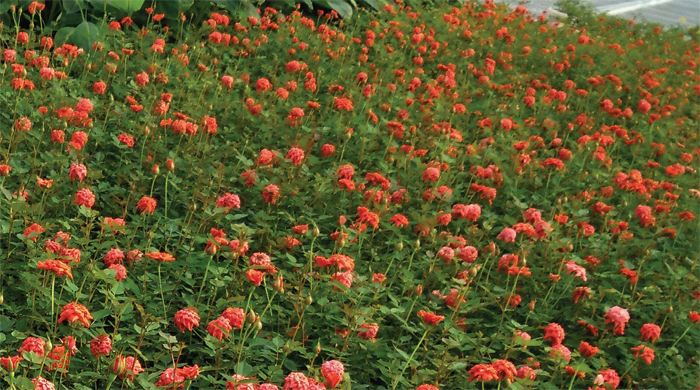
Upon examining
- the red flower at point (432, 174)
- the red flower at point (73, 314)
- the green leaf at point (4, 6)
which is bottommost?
the green leaf at point (4, 6)

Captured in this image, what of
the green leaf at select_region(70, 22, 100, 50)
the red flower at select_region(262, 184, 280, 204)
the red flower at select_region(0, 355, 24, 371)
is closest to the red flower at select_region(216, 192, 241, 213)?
the red flower at select_region(262, 184, 280, 204)

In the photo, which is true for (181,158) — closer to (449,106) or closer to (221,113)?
(221,113)

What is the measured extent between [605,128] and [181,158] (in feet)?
8.30

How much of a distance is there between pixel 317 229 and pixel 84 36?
260 cm

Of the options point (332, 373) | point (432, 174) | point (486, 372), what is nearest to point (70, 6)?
point (432, 174)

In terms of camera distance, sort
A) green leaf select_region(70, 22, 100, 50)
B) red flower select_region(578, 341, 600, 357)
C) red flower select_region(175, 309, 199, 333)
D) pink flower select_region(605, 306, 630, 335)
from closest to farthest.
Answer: red flower select_region(175, 309, 199, 333) < red flower select_region(578, 341, 600, 357) < pink flower select_region(605, 306, 630, 335) < green leaf select_region(70, 22, 100, 50)

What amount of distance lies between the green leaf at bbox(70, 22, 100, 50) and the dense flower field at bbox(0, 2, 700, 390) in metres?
0.08

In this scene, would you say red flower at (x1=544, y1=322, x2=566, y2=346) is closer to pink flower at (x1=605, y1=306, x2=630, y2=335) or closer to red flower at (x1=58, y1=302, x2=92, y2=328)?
pink flower at (x1=605, y1=306, x2=630, y2=335)

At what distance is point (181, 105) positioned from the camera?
3705 millimetres

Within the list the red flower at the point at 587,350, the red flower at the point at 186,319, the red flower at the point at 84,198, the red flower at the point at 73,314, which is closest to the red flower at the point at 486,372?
the red flower at the point at 587,350

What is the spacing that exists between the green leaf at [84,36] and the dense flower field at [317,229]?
8 centimetres

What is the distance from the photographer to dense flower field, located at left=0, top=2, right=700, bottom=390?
212 centimetres

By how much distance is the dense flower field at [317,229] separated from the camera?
83.4 inches

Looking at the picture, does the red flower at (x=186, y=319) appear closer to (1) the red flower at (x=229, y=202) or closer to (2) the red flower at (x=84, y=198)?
(2) the red flower at (x=84, y=198)
